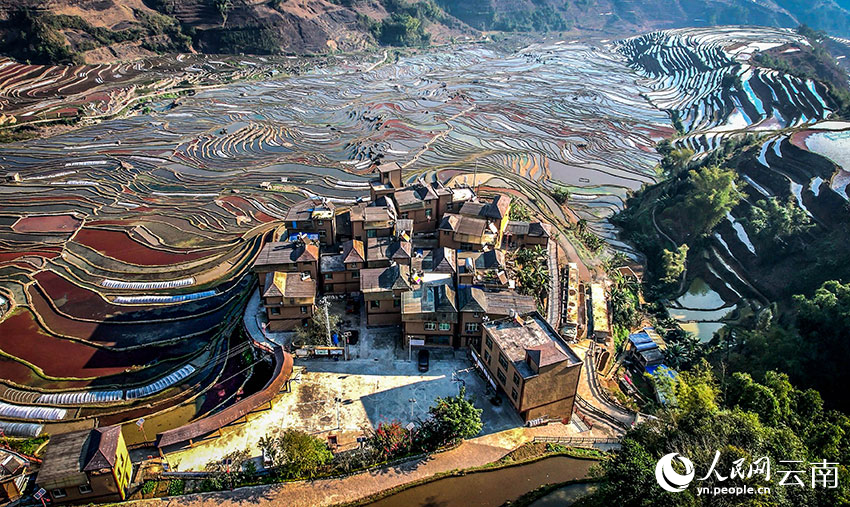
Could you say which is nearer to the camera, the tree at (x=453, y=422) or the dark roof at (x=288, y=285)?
the tree at (x=453, y=422)

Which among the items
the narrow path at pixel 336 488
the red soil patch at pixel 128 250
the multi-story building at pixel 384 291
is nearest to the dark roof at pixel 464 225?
the multi-story building at pixel 384 291

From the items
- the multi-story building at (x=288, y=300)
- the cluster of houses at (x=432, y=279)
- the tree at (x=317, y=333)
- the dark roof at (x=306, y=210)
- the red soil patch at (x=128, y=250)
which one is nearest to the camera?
the cluster of houses at (x=432, y=279)

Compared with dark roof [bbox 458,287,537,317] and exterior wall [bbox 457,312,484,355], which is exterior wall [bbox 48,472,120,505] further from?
dark roof [bbox 458,287,537,317]

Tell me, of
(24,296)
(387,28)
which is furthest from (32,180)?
(387,28)

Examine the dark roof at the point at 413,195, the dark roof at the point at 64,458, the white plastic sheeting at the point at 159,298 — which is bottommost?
the white plastic sheeting at the point at 159,298

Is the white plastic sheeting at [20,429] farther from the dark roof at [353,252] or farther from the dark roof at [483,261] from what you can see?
the dark roof at [483,261]

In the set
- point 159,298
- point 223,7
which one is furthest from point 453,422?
point 223,7

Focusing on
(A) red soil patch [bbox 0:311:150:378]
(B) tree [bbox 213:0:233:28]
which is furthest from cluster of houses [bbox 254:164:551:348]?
(B) tree [bbox 213:0:233:28]

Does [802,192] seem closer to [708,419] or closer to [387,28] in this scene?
[708,419]
